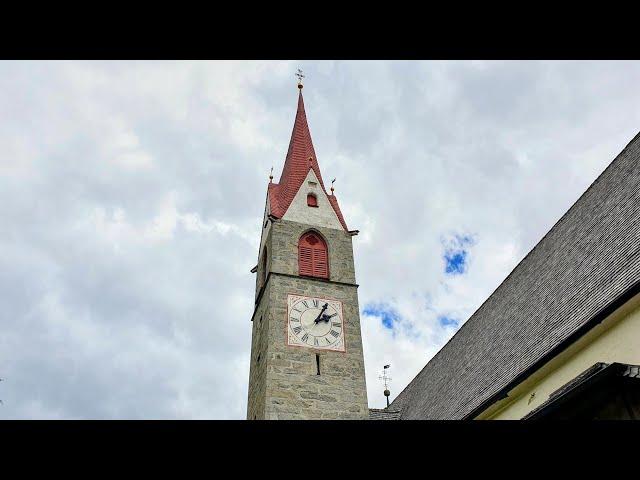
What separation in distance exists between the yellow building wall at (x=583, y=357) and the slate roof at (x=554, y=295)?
14 centimetres

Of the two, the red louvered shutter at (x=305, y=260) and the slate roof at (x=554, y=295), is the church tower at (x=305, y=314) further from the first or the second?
the slate roof at (x=554, y=295)

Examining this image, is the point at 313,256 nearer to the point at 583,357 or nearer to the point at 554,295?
Result: the point at 554,295

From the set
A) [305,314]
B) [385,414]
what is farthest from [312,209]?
[385,414]

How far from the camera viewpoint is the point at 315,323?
631 inches

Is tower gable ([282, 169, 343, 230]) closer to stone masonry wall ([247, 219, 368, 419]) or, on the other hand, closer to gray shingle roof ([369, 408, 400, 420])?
stone masonry wall ([247, 219, 368, 419])

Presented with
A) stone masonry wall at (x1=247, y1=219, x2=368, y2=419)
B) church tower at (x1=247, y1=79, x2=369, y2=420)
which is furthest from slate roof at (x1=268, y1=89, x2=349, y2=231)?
stone masonry wall at (x1=247, y1=219, x2=368, y2=419)

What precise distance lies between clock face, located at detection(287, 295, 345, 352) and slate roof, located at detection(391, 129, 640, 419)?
304 cm

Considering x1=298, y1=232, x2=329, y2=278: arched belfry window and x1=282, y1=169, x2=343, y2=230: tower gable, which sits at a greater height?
x1=282, y1=169, x2=343, y2=230: tower gable

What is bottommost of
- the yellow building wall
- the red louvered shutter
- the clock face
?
the yellow building wall

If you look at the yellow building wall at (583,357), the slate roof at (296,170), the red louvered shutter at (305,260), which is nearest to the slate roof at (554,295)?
the yellow building wall at (583,357)

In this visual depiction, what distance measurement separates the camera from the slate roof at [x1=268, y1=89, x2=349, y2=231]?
19656 mm

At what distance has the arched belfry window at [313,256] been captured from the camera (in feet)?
57.4
